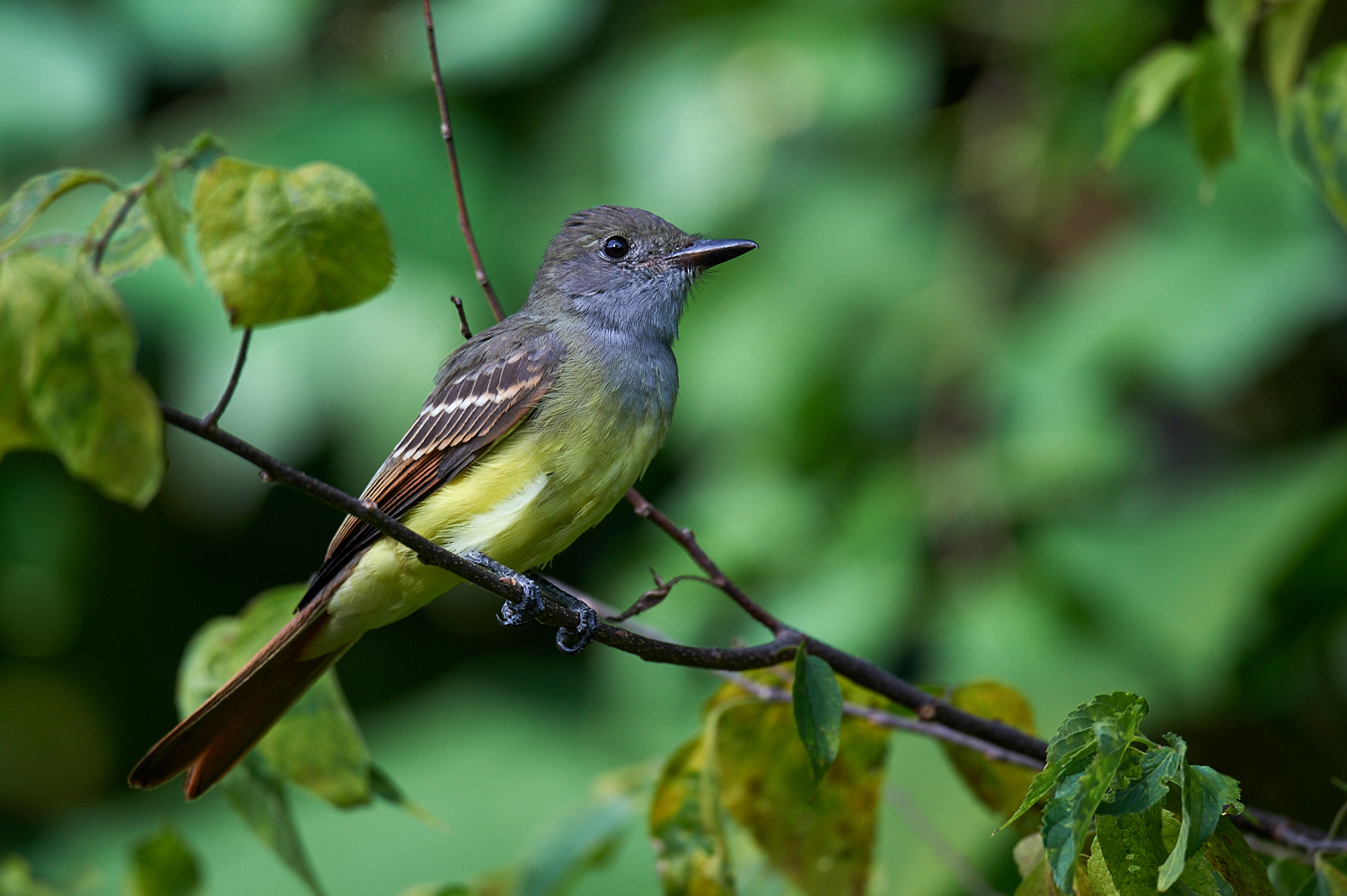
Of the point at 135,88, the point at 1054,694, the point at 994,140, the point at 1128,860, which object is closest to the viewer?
the point at 1128,860

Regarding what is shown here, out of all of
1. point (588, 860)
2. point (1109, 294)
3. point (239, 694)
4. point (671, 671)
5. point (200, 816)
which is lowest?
point (200, 816)

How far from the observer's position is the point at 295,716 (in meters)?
2.52

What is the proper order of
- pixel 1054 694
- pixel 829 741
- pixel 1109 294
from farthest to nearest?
pixel 1109 294, pixel 1054 694, pixel 829 741

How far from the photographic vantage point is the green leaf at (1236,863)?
172 centimetres

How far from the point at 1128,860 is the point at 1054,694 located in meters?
2.76

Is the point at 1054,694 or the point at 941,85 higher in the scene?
the point at 941,85

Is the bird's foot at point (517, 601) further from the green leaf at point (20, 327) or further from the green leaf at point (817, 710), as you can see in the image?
the green leaf at point (20, 327)

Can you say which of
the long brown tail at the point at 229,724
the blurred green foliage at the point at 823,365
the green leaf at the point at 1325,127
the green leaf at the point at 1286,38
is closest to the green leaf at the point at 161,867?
the long brown tail at the point at 229,724

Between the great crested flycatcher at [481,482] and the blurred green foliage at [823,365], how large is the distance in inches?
57.8

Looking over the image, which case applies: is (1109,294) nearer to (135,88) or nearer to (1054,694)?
(1054,694)

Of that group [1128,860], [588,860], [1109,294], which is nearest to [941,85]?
[1109,294]

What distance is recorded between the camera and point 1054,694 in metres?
4.27

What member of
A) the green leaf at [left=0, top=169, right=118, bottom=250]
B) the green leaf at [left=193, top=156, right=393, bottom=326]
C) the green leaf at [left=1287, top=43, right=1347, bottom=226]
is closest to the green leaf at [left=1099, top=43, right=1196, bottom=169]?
the green leaf at [left=1287, top=43, right=1347, bottom=226]

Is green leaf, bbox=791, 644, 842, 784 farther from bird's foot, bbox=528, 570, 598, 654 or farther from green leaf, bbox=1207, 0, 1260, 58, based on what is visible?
green leaf, bbox=1207, 0, 1260, 58
